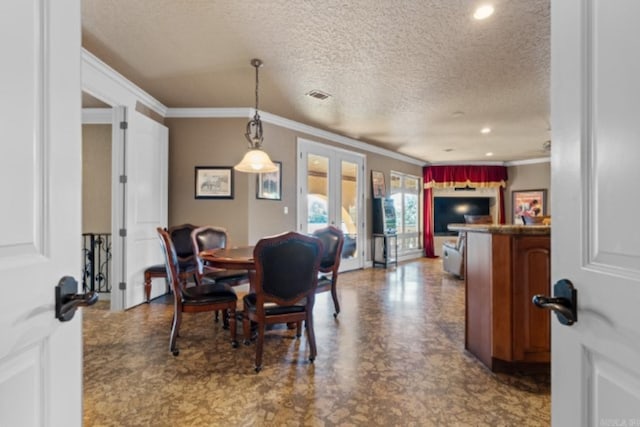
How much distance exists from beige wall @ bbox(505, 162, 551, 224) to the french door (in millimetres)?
4714

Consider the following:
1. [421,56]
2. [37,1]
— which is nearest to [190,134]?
[421,56]

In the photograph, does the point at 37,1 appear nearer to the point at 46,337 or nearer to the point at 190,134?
the point at 46,337

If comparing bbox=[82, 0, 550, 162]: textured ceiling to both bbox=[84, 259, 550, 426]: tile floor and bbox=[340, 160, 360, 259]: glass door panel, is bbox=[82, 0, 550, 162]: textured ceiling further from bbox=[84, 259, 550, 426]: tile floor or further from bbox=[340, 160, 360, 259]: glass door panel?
bbox=[84, 259, 550, 426]: tile floor

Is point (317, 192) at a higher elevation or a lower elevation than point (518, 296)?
higher

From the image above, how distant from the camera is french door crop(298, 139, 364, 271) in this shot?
549cm

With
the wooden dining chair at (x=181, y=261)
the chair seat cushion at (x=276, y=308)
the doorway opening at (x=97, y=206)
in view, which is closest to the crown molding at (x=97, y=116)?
the doorway opening at (x=97, y=206)

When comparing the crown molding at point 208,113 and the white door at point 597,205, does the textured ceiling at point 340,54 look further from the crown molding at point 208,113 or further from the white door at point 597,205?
the white door at point 597,205

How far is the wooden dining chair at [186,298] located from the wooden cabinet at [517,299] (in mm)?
2003

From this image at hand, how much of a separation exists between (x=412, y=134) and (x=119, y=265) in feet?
16.4

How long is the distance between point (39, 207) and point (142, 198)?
3.61 meters

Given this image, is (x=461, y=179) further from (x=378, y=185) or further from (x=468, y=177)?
(x=378, y=185)

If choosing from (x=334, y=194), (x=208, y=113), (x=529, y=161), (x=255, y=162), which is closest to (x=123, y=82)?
(x=208, y=113)

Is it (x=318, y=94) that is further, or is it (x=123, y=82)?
(x=318, y=94)

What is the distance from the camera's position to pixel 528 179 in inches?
329
